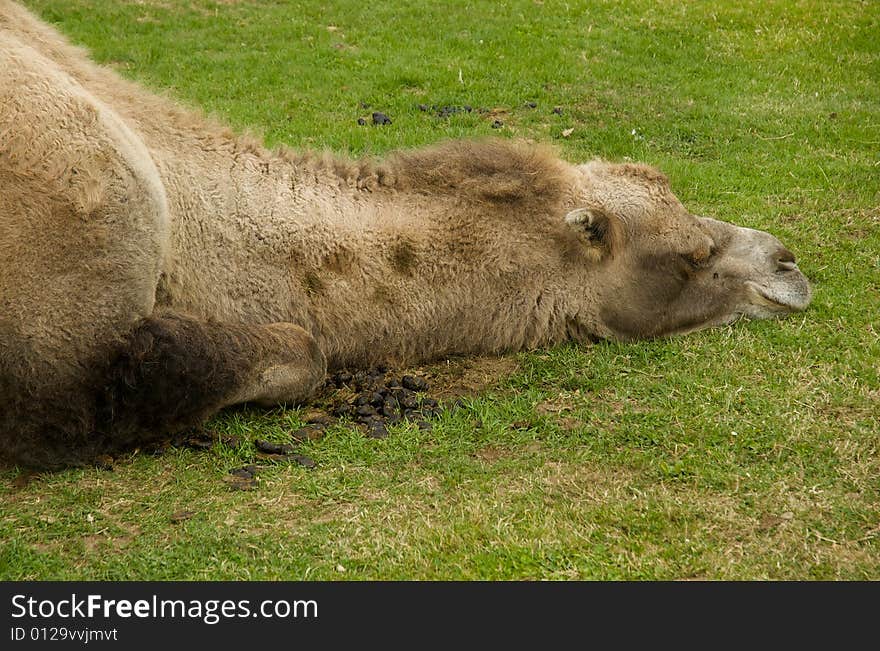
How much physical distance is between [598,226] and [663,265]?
450 millimetres

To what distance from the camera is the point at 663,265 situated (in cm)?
561

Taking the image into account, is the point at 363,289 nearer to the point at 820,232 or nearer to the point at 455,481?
the point at 455,481

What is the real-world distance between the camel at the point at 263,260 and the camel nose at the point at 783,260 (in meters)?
0.02

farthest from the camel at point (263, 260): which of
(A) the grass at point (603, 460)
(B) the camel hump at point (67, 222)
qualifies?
(A) the grass at point (603, 460)

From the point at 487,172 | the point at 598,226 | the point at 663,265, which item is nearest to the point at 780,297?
the point at 663,265

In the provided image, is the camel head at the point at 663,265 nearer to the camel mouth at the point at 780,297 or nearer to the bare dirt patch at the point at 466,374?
the camel mouth at the point at 780,297

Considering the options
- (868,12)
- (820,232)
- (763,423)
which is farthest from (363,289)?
(868,12)

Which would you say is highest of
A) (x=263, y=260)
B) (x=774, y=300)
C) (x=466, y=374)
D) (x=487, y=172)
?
(x=487, y=172)

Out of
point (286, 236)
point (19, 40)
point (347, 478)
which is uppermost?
point (19, 40)

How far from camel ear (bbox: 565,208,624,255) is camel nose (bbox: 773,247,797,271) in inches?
38.7

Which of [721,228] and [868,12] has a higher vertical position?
[868,12]

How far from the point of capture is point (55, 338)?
14.2ft

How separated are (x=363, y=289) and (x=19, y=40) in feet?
7.13

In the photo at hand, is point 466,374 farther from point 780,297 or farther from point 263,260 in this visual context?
point 780,297
